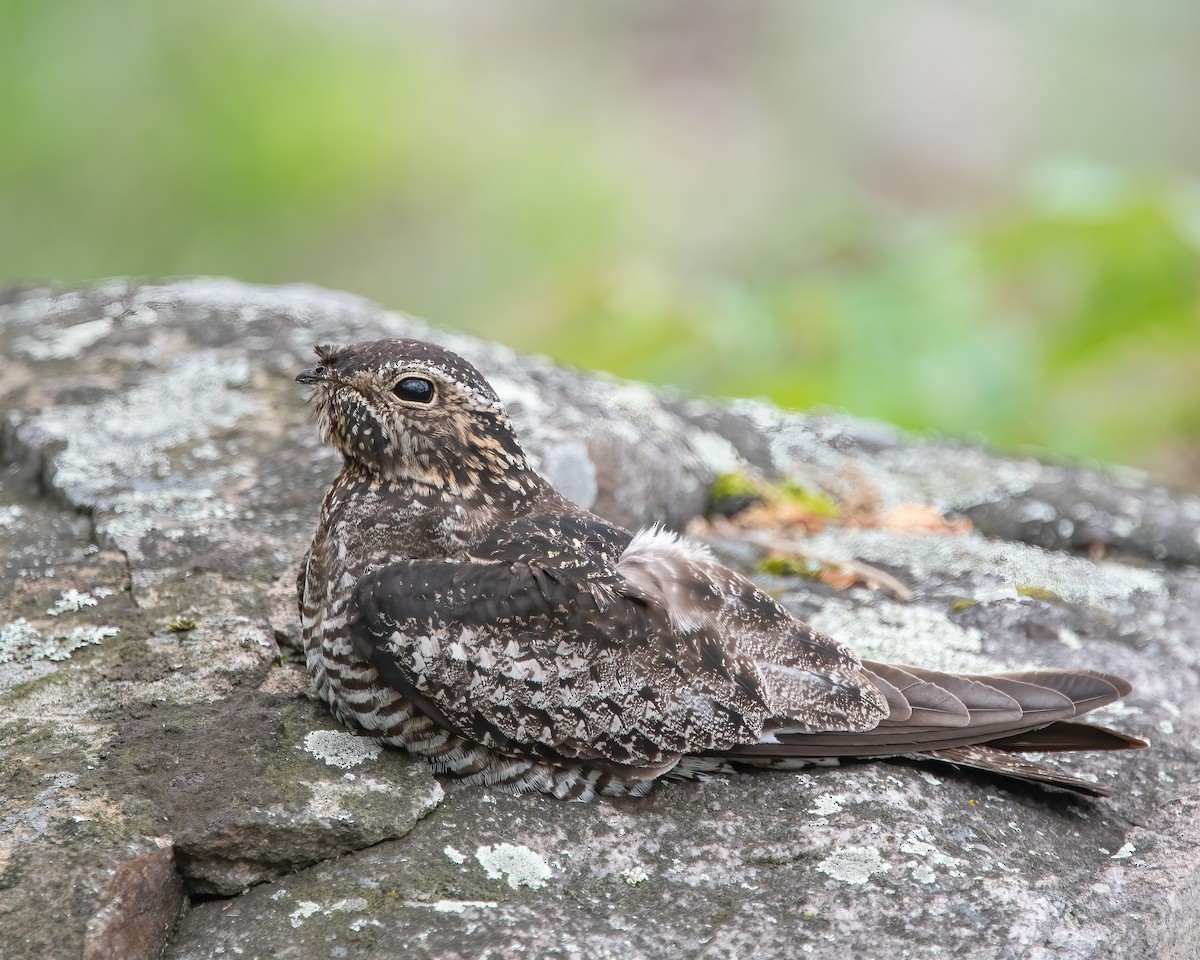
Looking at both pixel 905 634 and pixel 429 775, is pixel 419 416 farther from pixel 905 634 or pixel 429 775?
pixel 905 634

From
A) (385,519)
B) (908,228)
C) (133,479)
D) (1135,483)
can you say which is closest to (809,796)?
(385,519)

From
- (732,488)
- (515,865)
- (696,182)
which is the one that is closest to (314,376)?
(515,865)

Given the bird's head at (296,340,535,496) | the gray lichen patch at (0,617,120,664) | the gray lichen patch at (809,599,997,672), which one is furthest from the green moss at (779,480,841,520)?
the gray lichen patch at (0,617,120,664)

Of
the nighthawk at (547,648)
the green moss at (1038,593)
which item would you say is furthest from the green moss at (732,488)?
the nighthawk at (547,648)

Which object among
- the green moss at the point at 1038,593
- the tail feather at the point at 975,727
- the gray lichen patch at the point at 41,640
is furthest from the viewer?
the green moss at the point at 1038,593

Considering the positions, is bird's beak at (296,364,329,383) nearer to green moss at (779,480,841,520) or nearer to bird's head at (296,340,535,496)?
bird's head at (296,340,535,496)

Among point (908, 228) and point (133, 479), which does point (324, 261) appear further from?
point (133, 479)

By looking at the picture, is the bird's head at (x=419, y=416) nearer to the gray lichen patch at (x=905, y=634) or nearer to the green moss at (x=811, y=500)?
the gray lichen patch at (x=905, y=634)
